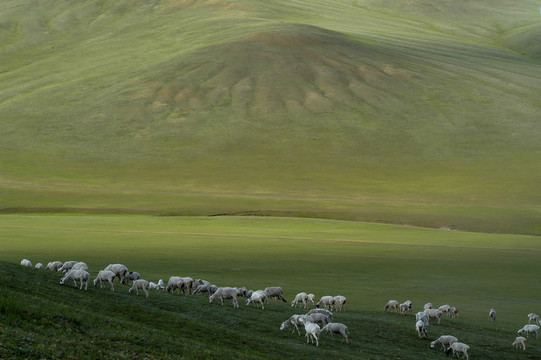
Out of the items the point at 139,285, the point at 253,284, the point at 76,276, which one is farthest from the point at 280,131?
the point at 76,276

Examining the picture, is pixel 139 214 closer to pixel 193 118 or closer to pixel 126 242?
pixel 126 242

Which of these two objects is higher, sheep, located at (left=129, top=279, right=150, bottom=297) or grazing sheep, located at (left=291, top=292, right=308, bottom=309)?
sheep, located at (left=129, top=279, right=150, bottom=297)

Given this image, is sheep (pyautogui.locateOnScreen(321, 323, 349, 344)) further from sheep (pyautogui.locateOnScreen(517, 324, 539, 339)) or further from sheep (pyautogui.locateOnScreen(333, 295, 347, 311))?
sheep (pyautogui.locateOnScreen(517, 324, 539, 339))

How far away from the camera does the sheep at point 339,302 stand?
31578mm

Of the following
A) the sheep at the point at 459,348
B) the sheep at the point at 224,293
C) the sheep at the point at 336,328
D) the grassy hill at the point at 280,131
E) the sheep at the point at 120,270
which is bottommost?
the sheep at the point at 459,348

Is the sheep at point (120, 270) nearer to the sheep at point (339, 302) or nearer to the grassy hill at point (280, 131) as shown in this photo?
the sheep at point (339, 302)

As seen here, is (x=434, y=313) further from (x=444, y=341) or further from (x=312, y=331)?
(x=312, y=331)

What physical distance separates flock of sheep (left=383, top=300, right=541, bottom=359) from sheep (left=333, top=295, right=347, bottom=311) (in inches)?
90.6

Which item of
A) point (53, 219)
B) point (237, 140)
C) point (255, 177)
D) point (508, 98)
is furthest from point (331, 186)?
point (508, 98)

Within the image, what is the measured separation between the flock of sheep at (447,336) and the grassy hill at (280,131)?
47.9 meters

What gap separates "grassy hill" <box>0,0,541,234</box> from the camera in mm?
93438

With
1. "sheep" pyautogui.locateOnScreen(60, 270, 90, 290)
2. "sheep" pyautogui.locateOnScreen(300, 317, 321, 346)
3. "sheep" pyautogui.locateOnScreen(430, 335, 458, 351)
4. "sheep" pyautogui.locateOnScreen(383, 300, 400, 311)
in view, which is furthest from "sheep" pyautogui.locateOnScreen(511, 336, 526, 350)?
"sheep" pyautogui.locateOnScreen(60, 270, 90, 290)

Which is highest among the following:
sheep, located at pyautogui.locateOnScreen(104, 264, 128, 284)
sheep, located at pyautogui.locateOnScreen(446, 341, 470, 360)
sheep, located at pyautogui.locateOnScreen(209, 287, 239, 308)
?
sheep, located at pyautogui.locateOnScreen(104, 264, 128, 284)

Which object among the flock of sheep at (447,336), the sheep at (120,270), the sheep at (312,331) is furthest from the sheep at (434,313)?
the sheep at (120,270)
